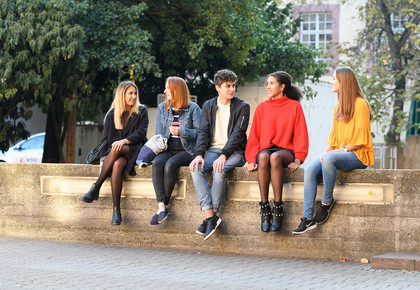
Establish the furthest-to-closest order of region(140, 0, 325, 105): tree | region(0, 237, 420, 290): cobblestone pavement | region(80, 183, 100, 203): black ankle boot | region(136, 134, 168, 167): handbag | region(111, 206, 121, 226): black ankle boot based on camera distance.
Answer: region(140, 0, 325, 105): tree
region(80, 183, 100, 203): black ankle boot
region(111, 206, 121, 226): black ankle boot
region(136, 134, 168, 167): handbag
region(0, 237, 420, 290): cobblestone pavement

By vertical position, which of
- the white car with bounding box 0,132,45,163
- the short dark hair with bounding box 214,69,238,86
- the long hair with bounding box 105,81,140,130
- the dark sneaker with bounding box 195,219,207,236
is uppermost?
the short dark hair with bounding box 214,69,238,86

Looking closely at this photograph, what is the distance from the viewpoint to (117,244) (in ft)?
30.4

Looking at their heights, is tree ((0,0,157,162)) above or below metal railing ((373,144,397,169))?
above

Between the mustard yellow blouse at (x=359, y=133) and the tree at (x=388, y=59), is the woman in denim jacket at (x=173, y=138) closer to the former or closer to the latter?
the mustard yellow blouse at (x=359, y=133)

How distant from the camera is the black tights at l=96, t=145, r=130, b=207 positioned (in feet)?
29.5

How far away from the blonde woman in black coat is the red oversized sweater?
147cm

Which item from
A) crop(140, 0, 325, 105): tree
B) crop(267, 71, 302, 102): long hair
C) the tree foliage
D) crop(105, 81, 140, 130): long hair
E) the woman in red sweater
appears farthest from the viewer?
crop(140, 0, 325, 105): tree

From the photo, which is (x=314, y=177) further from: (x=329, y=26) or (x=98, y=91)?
(x=329, y=26)

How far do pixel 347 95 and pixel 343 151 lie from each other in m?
0.59

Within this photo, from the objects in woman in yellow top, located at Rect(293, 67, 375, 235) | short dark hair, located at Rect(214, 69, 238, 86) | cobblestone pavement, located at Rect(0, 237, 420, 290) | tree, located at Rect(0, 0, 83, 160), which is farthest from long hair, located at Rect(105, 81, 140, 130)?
tree, located at Rect(0, 0, 83, 160)

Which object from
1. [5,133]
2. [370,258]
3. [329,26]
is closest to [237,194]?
[370,258]

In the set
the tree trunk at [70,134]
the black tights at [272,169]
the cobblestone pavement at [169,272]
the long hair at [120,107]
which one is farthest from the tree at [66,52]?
the black tights at [272,169]

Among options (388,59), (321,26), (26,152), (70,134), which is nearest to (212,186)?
(70,134)

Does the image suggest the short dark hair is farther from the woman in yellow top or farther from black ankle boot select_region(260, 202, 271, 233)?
black ankle boot select_region(260, 202, 271, 233)
